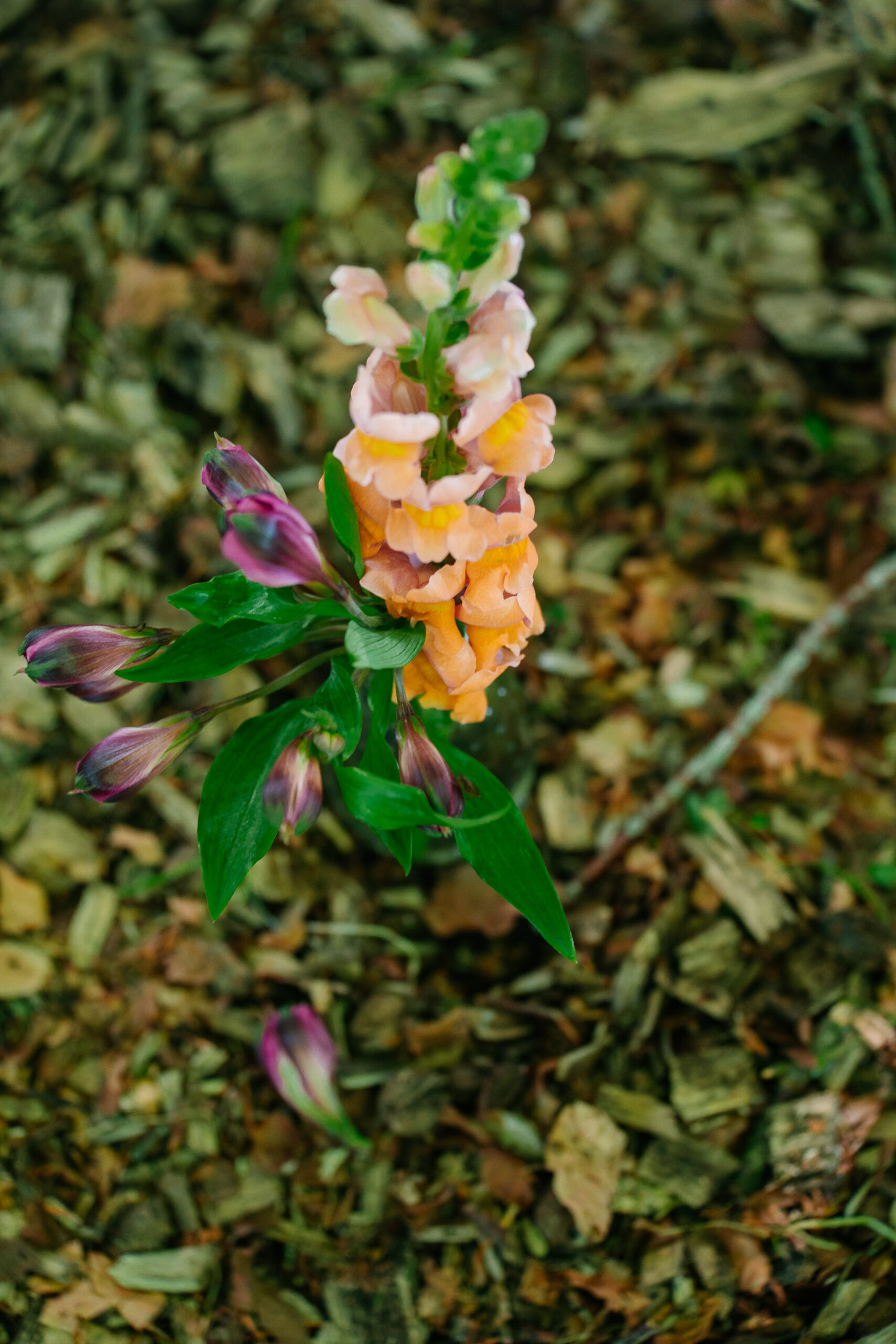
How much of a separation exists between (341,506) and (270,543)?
0.12 m

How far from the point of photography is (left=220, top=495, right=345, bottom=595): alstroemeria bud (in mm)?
907

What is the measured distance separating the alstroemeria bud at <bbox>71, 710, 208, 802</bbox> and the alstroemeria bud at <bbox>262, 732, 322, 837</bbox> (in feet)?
0.55

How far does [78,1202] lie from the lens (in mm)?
1508

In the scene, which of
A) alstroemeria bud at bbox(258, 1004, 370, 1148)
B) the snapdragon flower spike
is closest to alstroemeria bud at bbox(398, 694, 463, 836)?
the snapdragon flower spike

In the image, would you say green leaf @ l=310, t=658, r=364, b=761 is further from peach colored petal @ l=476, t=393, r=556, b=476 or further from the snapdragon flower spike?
peach colored petal @ l=476, t=393, r=556, b=476

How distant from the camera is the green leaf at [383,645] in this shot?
1.00m

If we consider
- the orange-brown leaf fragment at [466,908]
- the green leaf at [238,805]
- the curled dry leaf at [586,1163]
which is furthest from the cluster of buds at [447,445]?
the curled dry leaf at [586,1163]

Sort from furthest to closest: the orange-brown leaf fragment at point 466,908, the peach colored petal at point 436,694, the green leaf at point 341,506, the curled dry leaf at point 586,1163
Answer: the orange-brown leaf fragment at point 466,908 < the curled dry leaf at point 586,1163 < the peach colored petal at point 436,694 < the green leaf at point 341,506

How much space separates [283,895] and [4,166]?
1.96 meters

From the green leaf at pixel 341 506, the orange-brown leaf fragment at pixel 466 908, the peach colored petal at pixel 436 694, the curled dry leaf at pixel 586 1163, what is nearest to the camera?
the green leaf at pixel 341 506

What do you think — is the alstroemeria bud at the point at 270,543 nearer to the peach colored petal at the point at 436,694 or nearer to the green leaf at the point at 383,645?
the green leaf at the point at 383,645

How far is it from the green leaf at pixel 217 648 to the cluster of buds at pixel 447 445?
0.17 metres

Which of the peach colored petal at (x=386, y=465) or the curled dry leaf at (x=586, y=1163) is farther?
the curled dry leaf at (x=586, y=1163)

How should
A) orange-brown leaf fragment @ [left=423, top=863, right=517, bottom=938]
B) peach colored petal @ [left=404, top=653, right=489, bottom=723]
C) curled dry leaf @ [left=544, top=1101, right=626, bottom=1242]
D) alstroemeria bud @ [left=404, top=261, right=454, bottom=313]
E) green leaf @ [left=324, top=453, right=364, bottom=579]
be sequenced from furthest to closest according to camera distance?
1. orange-brown leaf fragment @ [left=423, top=863, right=517, bottom=938]
2. curled dry leaf @ [left=544, top=1101, right=626, bottom=1242]
3. peach colored petal @ [left=404, top=653, right=489, bottom=723]
4. green leaf @ [left=324, top=453, right=364, bottom=579]
5. alstroemeria bud @ [left=404, top=261, right=454, bottom=313]
